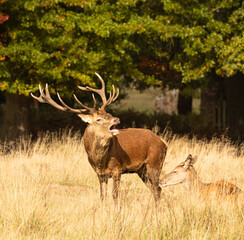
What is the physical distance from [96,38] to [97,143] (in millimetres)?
6155

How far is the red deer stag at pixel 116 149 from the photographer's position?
6.30 metres

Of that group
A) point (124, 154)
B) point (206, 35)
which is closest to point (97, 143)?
point (124, 154)

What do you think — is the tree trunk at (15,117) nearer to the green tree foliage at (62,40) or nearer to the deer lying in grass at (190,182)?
the green tree foliage at (62,40)

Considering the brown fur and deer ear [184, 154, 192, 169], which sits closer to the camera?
the brown fur

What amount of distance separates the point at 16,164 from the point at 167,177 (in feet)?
12.2

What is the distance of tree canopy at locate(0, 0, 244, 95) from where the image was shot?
11.3 metres

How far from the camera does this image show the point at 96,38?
473 inches

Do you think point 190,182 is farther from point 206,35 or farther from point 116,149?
point 206,35

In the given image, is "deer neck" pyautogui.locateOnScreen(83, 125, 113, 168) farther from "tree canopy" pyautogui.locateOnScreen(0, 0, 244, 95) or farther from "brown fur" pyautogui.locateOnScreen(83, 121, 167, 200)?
"tree canopy" pyautogui.locateOnScreen(0, 0, 244, 95)

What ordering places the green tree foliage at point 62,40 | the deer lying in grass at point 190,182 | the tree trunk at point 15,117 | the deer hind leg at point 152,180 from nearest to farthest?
the deer lying in grass at point 190,182 → the deer hind leg at point 152,180 → the green tree foliage at point 62,40 → the tree trunk at point 15,117

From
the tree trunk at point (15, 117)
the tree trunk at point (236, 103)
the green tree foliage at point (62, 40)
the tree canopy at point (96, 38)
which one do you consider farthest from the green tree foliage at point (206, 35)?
the tree trunk at point (15, 117)

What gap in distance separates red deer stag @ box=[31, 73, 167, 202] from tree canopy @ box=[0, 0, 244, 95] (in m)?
4.14

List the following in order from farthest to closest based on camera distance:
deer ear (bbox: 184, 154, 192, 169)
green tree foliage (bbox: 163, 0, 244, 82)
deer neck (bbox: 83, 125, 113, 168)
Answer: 1. green tree foliage (bbox: 163, 0, 244, 82)
2. deer ear (bbox: 184, 154, 192, 169)
3. deer neck (bbox: 83, 125, 113, 168)

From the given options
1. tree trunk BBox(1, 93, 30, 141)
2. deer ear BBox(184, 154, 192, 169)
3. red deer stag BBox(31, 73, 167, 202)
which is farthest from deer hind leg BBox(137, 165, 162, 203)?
tree trunk BBox(1, 93, 30, 141)
